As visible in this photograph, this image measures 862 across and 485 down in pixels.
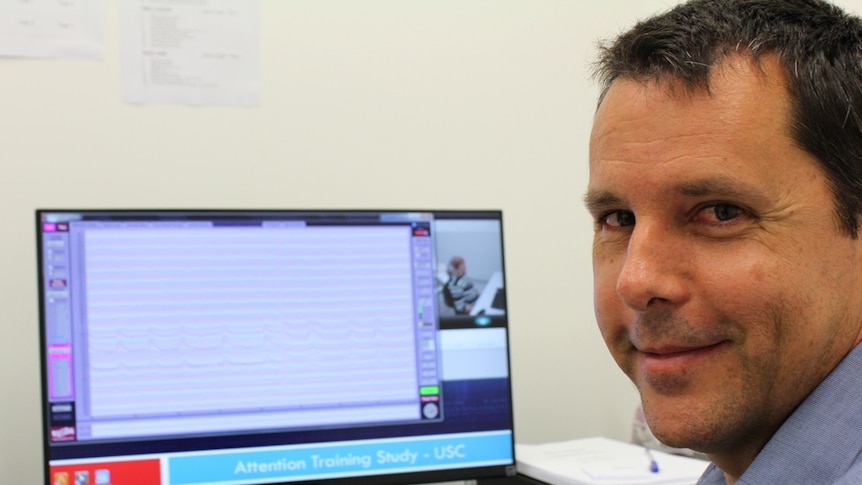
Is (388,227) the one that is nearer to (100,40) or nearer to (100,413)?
(100,413)

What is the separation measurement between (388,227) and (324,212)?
101mm

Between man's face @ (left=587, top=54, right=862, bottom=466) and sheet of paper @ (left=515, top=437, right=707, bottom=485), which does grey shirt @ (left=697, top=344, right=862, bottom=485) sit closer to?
man's face @ (left=587, top=54, right=862, bottom=466)

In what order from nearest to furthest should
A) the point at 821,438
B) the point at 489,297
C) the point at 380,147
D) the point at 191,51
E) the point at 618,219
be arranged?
the point at 821,438, the point at 618,219, the point at 489,297, the point at 191,51, the point at 380,147

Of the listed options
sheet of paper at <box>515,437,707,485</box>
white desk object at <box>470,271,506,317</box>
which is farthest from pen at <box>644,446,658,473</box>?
white desk object at <box>470,271,506,317</box>

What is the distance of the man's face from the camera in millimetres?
674

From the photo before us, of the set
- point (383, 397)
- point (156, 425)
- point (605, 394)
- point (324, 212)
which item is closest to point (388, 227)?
point (324, 212)

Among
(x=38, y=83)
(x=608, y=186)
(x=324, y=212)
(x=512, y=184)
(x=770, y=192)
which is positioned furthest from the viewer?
(x=512, y=184)

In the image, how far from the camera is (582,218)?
1767 mm

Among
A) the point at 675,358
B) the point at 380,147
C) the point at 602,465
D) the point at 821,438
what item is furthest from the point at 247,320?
the point at 821,438

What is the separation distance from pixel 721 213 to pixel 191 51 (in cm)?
108

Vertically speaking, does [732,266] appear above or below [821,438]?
above

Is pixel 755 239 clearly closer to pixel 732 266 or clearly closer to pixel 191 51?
pixel 732 266

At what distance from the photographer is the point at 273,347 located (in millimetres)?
Result: 1255

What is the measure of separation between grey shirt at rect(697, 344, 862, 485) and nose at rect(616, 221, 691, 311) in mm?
138
